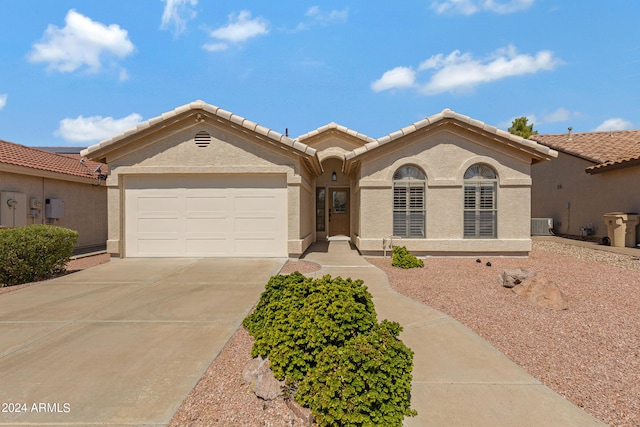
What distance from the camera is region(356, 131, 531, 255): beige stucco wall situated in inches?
413

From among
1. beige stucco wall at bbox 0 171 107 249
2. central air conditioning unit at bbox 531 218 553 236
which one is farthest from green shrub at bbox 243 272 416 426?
central air conditioning unit at bbox 531 218 553 236

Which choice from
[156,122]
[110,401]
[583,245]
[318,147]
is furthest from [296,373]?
[583,245]

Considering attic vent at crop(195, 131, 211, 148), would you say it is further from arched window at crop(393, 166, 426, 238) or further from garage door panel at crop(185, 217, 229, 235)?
arched window at crop(393, 166, 426, 238)

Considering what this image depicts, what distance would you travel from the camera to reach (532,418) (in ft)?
8.48

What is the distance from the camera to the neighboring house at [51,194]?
1034 centimetres

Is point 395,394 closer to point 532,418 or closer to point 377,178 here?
point 532,418

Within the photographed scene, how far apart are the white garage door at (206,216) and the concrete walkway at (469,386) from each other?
6.16 m

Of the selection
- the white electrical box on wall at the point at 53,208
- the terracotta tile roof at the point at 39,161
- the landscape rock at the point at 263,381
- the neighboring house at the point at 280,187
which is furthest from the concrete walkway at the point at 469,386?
the terracotta tile roof at the point at 39,161

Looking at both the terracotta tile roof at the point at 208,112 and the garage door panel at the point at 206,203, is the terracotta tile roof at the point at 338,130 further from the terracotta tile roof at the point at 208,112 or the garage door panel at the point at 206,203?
the garage door panel at the point at 206,203

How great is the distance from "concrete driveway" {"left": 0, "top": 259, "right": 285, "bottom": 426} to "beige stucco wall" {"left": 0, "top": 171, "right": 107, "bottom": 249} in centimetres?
596

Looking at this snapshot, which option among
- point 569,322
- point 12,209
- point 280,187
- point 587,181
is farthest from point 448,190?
point 12,209

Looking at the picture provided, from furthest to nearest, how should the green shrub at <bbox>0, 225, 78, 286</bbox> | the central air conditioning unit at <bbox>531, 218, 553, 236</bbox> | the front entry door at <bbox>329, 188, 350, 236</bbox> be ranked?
the central air conditioning unit at <bbox>531, 218, 553, 236</bbox>
the front entry door at <bbox>329, 188, 350, 236</bbox>
the green shrub at <bbox>0, 225, 78, 286</bbox>

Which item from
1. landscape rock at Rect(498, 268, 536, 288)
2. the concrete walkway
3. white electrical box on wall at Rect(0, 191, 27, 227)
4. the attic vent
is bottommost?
the concrete walkway

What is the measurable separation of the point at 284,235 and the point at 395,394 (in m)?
8.00
